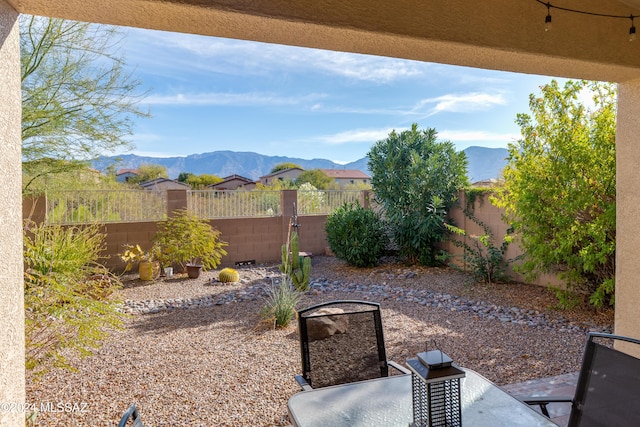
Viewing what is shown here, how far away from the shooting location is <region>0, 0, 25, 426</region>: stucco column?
1.54 m

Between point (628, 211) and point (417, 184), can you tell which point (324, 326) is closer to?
point (628, 211)

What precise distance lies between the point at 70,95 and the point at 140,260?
2984 mm

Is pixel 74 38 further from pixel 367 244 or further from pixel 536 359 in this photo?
pixel 536 359

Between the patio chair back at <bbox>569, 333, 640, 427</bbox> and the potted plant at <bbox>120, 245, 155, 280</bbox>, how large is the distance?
7110 mm

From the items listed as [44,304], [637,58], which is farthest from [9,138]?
[637,58]

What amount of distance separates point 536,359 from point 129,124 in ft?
23.3

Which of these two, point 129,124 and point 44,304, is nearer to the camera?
point 44,304

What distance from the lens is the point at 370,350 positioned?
7.76 ft

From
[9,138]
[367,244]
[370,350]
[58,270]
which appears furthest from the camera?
[367,244]

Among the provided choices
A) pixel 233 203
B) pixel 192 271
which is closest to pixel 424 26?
pixel 192 271

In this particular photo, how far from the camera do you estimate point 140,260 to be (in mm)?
7633

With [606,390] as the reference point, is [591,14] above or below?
above

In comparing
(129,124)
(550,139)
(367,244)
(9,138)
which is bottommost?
(367,244)

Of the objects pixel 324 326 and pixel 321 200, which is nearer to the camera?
pixel 324 326
